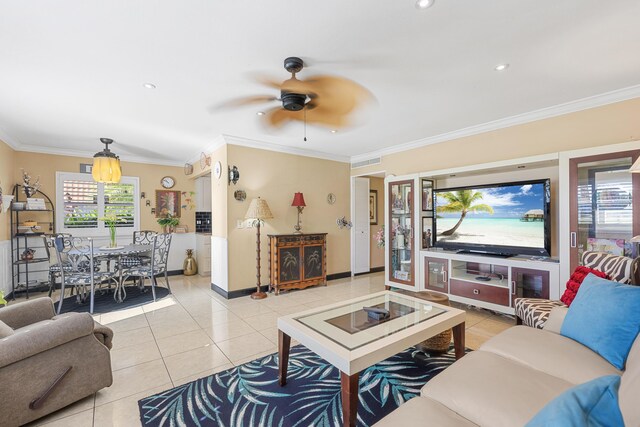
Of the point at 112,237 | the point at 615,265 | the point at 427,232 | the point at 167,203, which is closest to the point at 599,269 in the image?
the point at 615,265

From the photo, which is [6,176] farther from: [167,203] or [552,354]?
[552,354]

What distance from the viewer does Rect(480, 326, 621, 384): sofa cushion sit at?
1446mm

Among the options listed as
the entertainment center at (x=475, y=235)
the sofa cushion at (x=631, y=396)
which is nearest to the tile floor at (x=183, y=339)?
the entertainment center at (x=475, y=235)

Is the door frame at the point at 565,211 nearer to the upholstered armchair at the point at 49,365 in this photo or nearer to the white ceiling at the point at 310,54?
the white ceiling at the point at 310,54

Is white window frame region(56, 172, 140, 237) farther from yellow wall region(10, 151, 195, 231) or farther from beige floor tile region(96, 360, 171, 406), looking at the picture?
beige floor tile region(96, 360, 171, 406)

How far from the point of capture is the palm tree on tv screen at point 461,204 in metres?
3.80

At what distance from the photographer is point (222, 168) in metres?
4.42

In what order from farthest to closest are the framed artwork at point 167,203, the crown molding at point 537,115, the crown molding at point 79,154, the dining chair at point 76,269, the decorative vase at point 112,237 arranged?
1. the framed artwork at point 167,203
2. the crown molding at point 79,154
3. the decorative vase at point 112,237
4. the dining chair at point 76,269
5. the crown molding at point 537,115

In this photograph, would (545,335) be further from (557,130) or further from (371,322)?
(557,130)

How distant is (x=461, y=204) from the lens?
3.97 meters

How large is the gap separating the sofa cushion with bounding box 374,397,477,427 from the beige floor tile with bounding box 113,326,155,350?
2705 millimetres

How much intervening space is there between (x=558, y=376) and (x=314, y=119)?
119 inches

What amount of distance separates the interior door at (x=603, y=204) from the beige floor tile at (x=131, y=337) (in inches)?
174

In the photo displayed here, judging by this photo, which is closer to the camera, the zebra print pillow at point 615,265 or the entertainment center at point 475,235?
the zebra print pillow at point 615,265
